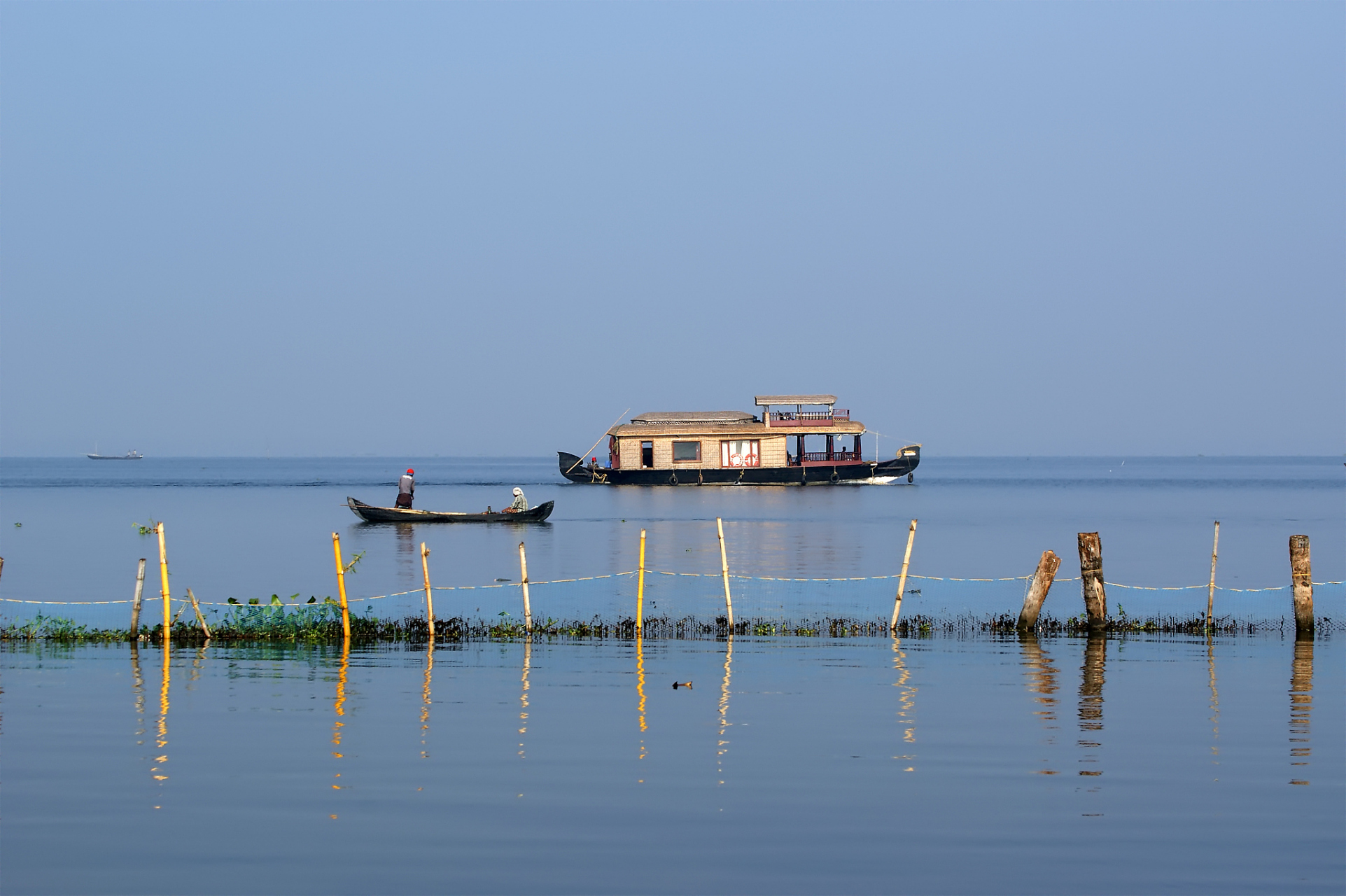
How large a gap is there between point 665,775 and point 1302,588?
14.0 m

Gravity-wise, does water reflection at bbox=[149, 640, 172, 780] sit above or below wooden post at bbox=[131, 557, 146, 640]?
below

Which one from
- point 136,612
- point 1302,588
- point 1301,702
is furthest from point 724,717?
point 1302,588

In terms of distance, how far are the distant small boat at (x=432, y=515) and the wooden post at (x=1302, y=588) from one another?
1242 inches

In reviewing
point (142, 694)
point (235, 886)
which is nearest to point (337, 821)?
point (235, 886)

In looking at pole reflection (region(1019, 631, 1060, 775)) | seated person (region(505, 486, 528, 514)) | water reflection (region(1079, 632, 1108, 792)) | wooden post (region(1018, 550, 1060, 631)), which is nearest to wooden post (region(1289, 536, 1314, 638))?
water reflection (region(1079, 632, 1108, 792))

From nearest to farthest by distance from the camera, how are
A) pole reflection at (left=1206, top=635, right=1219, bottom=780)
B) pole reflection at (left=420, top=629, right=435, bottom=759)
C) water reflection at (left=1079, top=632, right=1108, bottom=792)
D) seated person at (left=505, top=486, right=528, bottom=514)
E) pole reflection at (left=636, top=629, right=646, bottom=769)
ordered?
water reflection at (left=1079, top=632, right=1108, bottom=792) → pole reflection at (left=1206, top=635, right=1219, bottom=780) → pole reflection at (left=420, top=629, right=435, bottom=759) → pole reflection at (left=636, top=629, right=646, bottom=769) → seated person at (left=505, top=486, right=528, bottom=514)

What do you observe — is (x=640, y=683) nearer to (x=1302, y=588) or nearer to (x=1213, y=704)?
(x=1213, y=704)

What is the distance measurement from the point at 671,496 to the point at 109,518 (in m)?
31.0

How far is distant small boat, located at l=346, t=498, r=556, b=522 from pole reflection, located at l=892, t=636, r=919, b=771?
30.6m

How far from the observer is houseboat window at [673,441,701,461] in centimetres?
8625

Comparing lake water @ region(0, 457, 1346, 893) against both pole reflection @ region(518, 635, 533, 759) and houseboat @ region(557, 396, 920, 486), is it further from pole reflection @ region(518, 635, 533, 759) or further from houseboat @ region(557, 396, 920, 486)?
houseboat @ region(557, 396, 920, 486)

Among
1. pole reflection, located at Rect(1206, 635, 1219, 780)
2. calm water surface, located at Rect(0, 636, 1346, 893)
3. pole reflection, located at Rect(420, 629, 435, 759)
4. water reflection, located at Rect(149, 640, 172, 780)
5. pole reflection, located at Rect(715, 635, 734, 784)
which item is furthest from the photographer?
pole reflection, located at Rect(420, 629, 435, 759)

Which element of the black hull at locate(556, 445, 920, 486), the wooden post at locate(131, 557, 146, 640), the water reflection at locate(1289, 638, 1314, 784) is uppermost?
the black hull at locate(556, 445, 920, 486)

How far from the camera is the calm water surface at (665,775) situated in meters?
9.52
